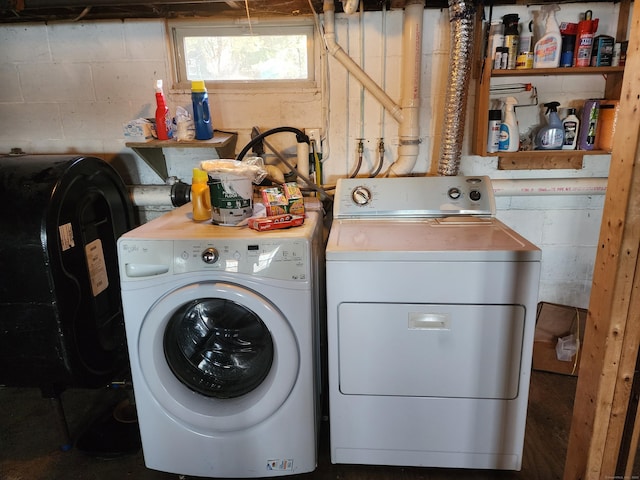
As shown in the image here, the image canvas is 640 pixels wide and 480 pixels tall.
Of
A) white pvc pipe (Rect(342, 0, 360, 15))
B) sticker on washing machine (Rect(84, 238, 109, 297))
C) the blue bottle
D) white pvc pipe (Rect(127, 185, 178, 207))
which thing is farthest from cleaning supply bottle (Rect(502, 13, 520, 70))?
sticker on washing machine (Rect(84, 238, 109, 297))

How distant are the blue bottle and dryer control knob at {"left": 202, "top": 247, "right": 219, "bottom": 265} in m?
0.80

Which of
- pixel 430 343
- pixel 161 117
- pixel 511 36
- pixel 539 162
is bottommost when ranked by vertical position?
pixel 430 343

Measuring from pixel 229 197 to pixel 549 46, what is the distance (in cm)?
156

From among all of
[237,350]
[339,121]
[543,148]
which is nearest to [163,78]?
[339,121]

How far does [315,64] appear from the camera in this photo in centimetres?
205

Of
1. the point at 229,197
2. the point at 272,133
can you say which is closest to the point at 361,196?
the point at 272,133

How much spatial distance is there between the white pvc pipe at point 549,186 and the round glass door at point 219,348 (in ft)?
4.57

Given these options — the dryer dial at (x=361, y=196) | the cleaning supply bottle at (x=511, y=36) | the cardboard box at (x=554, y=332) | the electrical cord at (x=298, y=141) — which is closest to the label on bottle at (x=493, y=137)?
the cleaning supply bottle at (x=511, y=36)

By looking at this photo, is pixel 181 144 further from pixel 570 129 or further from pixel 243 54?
pixel 570 129

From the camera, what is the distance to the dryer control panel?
182 cm

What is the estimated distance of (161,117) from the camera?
189 centimetres

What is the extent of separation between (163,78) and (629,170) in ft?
6.44

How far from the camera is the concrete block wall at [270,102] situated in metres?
2.00

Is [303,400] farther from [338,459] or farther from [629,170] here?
[629,170]
